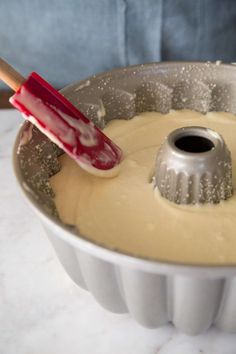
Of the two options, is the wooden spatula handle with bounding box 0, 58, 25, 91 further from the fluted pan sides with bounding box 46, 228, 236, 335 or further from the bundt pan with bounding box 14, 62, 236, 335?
the fluted pan sides with bounding box 46, 228, 236, 335

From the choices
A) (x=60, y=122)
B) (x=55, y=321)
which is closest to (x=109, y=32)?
(x=60, y=122)

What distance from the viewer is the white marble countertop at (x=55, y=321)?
2.27ft

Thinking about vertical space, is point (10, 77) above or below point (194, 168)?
above

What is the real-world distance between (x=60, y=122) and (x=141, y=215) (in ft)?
0.57

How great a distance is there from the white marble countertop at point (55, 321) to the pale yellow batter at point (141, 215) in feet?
0.35

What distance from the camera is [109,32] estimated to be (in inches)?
48.4

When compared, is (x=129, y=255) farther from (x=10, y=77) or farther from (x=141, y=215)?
(x=10, y=77)

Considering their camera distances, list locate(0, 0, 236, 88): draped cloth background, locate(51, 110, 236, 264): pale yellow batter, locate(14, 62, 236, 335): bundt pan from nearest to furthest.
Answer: locate(14, 62, 236, 335): bundt pan, locate(51, 110, 236, 264): pale yellow batter, locate(0, 0, 236, 88): draped cloth background

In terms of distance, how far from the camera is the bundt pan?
58cm

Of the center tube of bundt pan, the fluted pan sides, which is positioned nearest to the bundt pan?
the fluted pan sides

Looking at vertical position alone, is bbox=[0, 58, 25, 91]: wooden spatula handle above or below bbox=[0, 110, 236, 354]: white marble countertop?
above

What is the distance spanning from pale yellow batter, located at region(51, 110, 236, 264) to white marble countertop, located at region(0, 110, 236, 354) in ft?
0.35

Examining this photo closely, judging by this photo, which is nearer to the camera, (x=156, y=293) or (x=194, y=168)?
(x=156, y=293)

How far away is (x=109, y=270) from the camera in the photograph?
0.62 m
